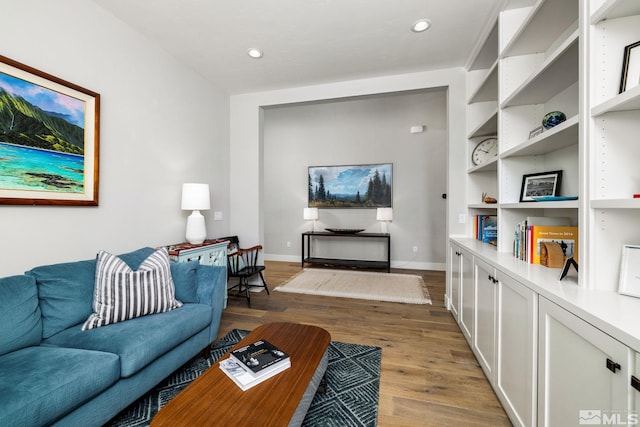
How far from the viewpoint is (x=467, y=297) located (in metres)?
2.24

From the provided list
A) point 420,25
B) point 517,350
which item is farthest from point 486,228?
point 420,25

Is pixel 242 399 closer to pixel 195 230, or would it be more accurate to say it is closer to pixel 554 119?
pixel 195 230

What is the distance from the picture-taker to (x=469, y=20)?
2301mm

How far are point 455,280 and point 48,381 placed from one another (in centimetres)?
297

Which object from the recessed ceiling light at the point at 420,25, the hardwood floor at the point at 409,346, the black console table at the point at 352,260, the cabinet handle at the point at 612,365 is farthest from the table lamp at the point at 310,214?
the cabinet handle at the point at 612,365

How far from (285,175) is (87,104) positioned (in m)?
4.00

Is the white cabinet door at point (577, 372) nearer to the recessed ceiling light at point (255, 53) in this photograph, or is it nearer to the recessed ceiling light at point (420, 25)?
the recessed ceiling light at point (420, 25)

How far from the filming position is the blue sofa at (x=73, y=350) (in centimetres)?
107

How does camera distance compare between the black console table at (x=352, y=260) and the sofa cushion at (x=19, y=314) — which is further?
the black console table at (x=352, y=260)

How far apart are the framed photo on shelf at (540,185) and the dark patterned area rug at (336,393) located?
1.67m

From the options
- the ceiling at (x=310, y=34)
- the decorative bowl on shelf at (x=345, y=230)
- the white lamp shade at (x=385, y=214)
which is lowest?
the decorative bowl on shelf at (x=345, y=230)

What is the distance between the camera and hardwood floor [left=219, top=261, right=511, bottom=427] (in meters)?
1.51

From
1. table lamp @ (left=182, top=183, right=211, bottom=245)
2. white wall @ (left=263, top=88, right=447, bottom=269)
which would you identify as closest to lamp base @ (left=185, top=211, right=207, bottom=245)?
table lamp @ (left=182, top=183, right=211, bottom=245)

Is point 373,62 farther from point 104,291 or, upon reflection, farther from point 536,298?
point 104,291
